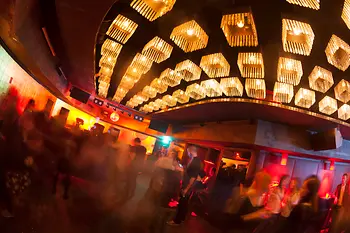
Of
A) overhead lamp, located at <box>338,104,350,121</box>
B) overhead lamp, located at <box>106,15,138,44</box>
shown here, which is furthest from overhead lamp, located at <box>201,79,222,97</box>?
overhead lamp, located at <box>338,104,350,121</box>

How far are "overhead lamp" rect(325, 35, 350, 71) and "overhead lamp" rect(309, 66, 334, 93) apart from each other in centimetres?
30

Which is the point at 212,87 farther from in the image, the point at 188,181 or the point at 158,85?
the point at 188,181

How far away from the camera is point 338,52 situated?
254 centimetres

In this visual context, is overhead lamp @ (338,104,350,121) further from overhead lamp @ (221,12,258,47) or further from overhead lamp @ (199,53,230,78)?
overhead lamp @ (221,12,258,47)

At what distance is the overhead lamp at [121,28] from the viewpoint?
9.36 ft

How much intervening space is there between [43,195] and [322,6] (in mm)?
4336

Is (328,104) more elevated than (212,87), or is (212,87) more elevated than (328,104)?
(328,104)

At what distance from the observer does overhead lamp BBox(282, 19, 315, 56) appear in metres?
2.17

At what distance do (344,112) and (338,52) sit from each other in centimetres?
248

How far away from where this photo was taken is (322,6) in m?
2.30

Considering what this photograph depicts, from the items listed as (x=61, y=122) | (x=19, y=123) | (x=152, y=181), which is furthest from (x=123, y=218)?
(x=19, y=123)

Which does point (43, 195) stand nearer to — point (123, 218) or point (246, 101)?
point (123, 218)

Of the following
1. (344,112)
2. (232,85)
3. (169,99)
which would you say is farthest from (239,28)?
(169,99)

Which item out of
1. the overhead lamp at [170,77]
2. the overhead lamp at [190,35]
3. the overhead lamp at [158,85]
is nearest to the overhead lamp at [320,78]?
the overhead lamp at [190,35]
